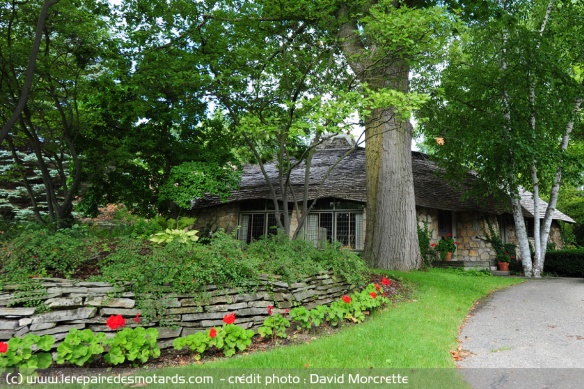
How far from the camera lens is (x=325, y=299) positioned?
6539 mm

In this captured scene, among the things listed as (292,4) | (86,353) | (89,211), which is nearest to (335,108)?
(292,4)

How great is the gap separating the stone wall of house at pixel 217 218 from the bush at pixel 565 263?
42.2 ft

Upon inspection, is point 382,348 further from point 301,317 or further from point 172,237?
point 172,237

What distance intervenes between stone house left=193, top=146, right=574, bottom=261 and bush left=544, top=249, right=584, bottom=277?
2.10 metres

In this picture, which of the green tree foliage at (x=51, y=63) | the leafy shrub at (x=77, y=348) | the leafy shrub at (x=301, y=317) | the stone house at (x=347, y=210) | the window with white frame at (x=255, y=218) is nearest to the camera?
the leafy shrub at (x=77, y=348)

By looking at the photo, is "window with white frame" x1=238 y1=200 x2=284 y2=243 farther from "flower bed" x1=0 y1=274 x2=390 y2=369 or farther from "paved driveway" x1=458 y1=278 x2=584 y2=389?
"flower bed" x1=0 y1=274 x2=390 y2=369

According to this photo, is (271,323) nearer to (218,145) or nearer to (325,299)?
(325,299)

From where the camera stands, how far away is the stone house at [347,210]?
15523mm

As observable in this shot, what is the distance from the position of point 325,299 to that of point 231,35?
6320mm

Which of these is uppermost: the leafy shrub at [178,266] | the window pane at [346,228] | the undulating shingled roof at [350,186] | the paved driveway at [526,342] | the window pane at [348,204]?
the undulating shingled roof at [350,186]

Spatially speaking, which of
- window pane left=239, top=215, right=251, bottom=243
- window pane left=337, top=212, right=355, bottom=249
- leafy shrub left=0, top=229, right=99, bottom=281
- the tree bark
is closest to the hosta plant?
leafy shrub left=0, top=229, right=99, bottom=281

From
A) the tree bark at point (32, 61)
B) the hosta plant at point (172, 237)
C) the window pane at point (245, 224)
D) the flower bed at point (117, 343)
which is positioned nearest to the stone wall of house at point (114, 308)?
the flower bed at point (117, 343)

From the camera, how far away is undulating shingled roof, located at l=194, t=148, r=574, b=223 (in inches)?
609

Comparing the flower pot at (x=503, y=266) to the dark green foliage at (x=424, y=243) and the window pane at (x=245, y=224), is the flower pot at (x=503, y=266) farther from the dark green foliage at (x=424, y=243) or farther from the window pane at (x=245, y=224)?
the window pane at (x=245, y=224)
